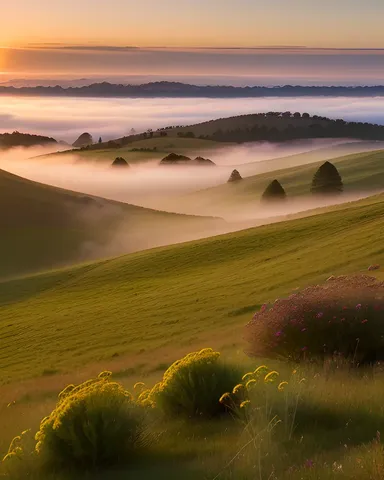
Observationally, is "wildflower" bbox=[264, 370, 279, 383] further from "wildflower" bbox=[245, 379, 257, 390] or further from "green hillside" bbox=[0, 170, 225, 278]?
"green hillside" bbox=[0, 170, 225, 278]

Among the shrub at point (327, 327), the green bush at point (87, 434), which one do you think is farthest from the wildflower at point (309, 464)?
the shrub at point (327, 327)

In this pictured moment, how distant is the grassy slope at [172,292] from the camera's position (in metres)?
25.8

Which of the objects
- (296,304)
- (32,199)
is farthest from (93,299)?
(32,199)

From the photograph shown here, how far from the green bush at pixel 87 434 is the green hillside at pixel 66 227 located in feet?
211

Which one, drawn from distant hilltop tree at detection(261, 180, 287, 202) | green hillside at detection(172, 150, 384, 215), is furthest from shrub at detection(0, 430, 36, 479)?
green hillside at detection(172, 150, 384, 215)

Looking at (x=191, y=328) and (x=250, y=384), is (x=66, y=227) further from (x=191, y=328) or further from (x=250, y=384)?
(x=250, y=384)

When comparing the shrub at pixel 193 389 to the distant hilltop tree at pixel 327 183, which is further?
the distant hilltop tree at pixel 327 183

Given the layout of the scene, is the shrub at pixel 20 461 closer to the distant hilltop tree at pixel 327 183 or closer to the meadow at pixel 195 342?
the meadow at pixel 195 342

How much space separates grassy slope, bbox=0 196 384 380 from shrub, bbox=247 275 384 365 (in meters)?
6.62

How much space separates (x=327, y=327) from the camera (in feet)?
41.7

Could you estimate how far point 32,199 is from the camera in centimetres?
9800

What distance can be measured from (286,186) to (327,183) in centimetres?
2071

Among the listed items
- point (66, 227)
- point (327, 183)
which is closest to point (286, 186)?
point (327, 183)

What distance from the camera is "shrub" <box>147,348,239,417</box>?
10031mm
